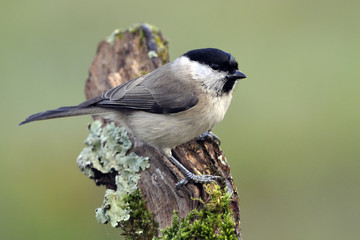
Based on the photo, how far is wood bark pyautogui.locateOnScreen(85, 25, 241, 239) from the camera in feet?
10.7

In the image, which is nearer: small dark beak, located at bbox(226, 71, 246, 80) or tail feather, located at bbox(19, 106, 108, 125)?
small dark beak, located at bbox(226, 71, 246, 80)

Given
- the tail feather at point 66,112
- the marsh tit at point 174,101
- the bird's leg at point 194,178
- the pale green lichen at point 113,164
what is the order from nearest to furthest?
1. the bird's leg at point 194,178
2. the pale green lichen at point 113,164
3. the marsh tit at point 174,101
4. the tail feather at point 66,112

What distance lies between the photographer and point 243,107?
6477 mm

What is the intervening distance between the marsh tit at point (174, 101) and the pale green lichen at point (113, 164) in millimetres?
165

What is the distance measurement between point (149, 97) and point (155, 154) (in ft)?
1.53

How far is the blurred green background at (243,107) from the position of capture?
5316 mm

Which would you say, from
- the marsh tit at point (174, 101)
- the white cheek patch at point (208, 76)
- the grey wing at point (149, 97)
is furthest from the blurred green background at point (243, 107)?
the white cheek patch at point (208, 76)

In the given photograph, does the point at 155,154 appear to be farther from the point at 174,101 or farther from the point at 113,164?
the point at 174,101

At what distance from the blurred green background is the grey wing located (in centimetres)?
100

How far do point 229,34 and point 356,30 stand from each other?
1992 mm

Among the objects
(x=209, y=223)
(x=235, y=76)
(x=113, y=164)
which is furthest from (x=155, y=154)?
(x=209, y=223)

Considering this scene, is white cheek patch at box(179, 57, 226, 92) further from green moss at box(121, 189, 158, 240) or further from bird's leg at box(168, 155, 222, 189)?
green moss at box(121, 189, 158, 240)

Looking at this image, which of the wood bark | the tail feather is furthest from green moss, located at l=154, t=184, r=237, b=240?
the tail feather

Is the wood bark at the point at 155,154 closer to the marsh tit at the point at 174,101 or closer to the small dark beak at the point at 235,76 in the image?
the marsh tit at the point at 174,101
